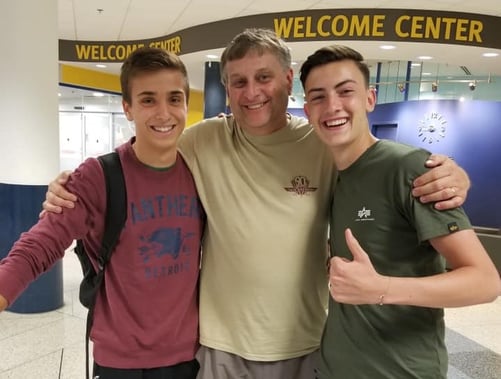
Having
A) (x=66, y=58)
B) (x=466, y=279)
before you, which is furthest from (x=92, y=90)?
(x=466, y=279)

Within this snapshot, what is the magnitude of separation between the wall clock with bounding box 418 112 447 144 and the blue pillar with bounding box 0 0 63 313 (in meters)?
6.61

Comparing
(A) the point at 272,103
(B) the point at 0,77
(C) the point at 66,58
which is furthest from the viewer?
(C) the point at 66,58

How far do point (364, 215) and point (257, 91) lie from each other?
58cm

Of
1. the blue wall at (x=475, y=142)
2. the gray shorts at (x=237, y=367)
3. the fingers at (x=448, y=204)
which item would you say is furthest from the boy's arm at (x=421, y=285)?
the blue wall at (x=475, y=142)

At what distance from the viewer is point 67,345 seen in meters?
3.14

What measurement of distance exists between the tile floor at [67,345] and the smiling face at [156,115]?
198cm

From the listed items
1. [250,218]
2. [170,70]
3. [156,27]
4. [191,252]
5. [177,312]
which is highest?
[156,27]

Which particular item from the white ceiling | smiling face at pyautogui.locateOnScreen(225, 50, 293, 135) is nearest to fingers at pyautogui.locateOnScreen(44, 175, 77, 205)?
smiling face at pyautogui.locateOnScreen(225, 50, 293, 135)

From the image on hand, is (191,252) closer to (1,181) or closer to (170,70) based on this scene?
(170,70)

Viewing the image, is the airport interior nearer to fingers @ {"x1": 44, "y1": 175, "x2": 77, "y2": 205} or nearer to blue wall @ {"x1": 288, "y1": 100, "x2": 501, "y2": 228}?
blue wall @ {"x1": 288, "y1": 100, "x2": 501, "y2": 228}

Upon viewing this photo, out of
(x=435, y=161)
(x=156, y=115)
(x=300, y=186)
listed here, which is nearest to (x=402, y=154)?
(x=435, y=161)

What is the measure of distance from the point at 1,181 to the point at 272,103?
113 inches

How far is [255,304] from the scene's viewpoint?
1.45 meters

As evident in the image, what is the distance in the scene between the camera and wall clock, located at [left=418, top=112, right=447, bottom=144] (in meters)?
7.91
